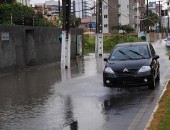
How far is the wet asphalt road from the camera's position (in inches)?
388

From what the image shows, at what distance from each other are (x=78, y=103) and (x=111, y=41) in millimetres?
44905

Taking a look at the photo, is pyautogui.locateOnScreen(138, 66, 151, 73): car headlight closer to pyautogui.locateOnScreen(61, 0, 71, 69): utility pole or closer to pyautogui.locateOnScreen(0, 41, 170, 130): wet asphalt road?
pyautogui.locateOnScreen(0, 41, 170, 130): wet asphalt road

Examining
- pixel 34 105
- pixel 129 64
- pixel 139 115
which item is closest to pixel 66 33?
pixel 129 64

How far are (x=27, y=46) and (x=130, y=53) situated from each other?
1212 cm

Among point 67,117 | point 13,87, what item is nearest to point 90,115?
point 67,117

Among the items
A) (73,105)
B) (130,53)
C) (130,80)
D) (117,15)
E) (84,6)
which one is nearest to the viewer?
(73,105)

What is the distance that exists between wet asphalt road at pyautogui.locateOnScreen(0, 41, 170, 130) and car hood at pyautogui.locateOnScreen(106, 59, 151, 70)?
82 cm

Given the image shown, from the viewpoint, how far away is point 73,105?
12516mm

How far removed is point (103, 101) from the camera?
13094mm

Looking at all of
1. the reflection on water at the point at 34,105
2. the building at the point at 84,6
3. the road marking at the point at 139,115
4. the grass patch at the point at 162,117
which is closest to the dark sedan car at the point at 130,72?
the road marking at the point at 139,115

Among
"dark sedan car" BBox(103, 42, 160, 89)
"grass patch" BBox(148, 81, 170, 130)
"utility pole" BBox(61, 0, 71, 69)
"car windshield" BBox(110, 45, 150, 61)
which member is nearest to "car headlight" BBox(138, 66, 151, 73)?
"dark sedan car" BBox(103, 42, 160, 89)

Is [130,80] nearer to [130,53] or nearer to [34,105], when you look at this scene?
[130,53]

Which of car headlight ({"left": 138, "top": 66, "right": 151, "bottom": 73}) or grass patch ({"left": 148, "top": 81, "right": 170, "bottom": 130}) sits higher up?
car headlight ({"left": 138, "top": 66, "right": 151, "bottom": 73})

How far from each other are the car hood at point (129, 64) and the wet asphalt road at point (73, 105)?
822 mm
